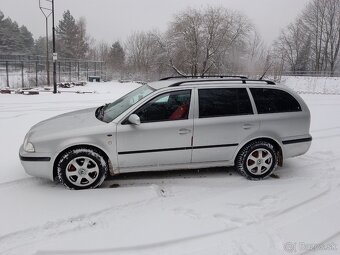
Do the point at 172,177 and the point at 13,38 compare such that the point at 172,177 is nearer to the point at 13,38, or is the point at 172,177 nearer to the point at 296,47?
the point at 296,47

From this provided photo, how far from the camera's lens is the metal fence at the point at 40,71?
23.7m

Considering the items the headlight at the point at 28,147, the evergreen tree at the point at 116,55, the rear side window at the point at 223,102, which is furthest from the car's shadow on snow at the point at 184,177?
the evergreen tree at the point at 116,55

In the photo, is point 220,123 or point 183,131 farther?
point 220,123

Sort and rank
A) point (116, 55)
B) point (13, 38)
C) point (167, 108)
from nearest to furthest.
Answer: point (167, 108) → point (116, 55) → point (13, 38)

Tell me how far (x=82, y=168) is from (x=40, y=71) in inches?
1127

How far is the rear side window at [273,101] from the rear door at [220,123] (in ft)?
0.58

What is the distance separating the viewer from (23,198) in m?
4.01

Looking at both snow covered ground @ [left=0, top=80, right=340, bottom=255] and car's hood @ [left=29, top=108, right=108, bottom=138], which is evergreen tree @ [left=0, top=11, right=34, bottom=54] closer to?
car's hood @ [left=29, top=108, right=108, bottom=138]

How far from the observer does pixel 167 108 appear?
449 centimetres

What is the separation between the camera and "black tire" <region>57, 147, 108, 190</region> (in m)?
4.17

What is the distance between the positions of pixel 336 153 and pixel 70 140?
17.0 feet

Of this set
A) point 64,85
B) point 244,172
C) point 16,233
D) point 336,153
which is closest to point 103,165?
point 16,233

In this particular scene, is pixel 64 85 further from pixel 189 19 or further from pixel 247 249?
pixel 247 249

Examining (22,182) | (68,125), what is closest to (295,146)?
(68,125)
